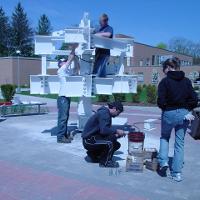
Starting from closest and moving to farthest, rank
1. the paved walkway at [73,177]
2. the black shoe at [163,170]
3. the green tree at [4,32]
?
the paved walkway at [73,177] → the black shoe at [163,170] → the green tree at [4,32]

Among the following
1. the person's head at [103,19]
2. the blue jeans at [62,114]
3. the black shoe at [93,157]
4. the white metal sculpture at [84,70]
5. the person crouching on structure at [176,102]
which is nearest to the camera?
→ the person crouching on structure at [176,102]

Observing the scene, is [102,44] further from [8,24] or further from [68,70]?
[8,24]

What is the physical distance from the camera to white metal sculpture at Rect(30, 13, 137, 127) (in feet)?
26.7

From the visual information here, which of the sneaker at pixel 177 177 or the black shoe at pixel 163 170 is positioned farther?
the black shoe at pixel 163 170

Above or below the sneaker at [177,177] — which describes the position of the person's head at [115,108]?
above

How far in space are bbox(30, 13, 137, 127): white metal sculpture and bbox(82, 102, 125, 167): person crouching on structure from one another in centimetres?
195

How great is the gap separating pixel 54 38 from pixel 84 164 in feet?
12.1

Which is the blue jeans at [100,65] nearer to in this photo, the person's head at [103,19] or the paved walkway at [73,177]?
the person's head at [103,19]

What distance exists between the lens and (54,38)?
29.6ft

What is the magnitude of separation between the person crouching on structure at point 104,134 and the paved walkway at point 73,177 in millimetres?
254

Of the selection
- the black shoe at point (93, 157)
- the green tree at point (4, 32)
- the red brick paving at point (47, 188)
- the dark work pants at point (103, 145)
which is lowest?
the red brick paving at point (47, 188)

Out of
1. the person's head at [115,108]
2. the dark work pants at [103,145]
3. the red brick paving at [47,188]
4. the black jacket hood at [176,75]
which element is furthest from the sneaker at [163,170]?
the black jacket hood at [176,75]

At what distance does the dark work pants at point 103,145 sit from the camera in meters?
6.27

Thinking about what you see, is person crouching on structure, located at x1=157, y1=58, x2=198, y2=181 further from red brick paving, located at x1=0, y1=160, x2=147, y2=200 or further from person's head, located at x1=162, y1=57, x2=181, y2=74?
red brick paving, located at x1=0, y1=160, x2=147, y2=200
